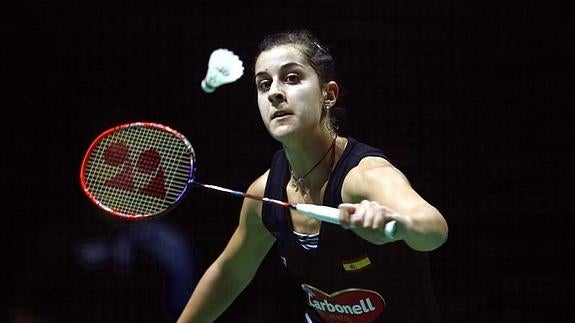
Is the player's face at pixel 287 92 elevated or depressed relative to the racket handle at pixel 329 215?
elevated

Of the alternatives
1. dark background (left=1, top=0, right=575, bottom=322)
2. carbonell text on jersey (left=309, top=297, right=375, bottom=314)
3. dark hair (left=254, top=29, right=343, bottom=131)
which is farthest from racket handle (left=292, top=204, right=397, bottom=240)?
dark background (left=1, top=0, right=575, bottom=322)

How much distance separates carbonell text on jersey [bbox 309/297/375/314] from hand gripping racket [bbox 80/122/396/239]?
493 mm

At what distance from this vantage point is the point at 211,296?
9.30 feet

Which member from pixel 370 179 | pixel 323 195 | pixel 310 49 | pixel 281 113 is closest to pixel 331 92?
pixel 310 49

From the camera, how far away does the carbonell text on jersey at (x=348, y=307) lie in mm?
2506

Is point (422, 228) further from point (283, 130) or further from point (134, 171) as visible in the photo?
point (134, 171)

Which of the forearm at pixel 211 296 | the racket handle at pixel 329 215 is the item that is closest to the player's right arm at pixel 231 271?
the forearm at pixel 211 296

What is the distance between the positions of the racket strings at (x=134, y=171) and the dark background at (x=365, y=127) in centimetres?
130

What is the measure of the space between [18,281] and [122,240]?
0.56m

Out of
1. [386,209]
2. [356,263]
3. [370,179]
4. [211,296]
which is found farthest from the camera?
[211,296]

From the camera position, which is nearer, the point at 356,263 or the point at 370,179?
the point at 370,179

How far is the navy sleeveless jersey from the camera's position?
2.42m

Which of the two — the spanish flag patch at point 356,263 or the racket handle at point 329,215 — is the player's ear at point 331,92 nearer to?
the spanish flag patch at point 356,263

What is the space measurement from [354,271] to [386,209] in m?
0.61
